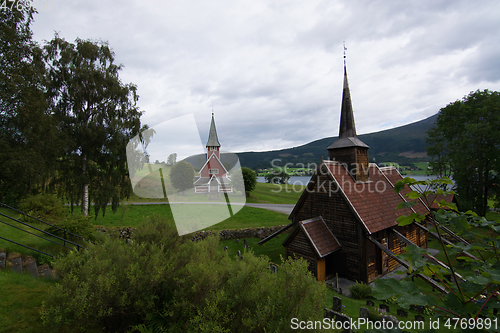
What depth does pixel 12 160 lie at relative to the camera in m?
10.8

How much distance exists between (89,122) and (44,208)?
618 centimetres

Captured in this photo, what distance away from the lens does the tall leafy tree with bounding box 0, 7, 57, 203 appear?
10.9 meters

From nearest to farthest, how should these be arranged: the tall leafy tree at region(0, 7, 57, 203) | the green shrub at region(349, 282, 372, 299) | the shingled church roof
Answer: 1. the green shrub at region(349, 282, 372, 299)
2. the tall leafy tree at region(0, 7, 57, 203)
3. the shingled church roof

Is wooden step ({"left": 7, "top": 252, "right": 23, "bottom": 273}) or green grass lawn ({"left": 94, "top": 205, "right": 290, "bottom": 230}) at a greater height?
wooden step ({"left": 7, "top": 252, "right": 23, "bottom": 273})

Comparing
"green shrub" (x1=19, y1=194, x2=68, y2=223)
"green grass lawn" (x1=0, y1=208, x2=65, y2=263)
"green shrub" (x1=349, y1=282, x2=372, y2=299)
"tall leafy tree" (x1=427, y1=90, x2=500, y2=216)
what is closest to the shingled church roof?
"green shrub" (x1=349, y1=282, x2=372, y2=299)

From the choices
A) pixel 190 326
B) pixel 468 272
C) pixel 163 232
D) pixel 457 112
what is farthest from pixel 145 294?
pixel 457 112

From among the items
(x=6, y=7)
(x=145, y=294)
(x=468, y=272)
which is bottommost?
(x=145, y=294)

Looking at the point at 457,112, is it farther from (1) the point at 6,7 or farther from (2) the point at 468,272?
(1) the point at 6,7

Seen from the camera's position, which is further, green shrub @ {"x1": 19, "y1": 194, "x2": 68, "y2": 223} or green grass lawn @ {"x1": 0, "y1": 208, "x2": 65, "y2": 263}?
green shrub @ {"x1": 19, "y1": 194, "x2": 68, "y2": 223}

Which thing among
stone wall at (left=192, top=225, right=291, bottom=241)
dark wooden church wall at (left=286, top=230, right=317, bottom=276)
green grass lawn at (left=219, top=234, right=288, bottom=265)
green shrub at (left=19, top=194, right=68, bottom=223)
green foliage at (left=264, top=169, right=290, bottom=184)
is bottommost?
green grass lawn at (left=219, top=234, right=288, bottom=265)

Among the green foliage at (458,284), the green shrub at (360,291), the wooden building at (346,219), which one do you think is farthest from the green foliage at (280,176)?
the green foliage at (458,284)

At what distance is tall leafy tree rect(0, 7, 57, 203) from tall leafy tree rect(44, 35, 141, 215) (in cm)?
165

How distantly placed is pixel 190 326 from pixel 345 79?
16000 mm

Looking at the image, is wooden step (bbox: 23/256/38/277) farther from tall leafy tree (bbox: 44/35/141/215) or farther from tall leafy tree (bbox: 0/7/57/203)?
tall leafy tree (bbox: 44/35/141/215)
